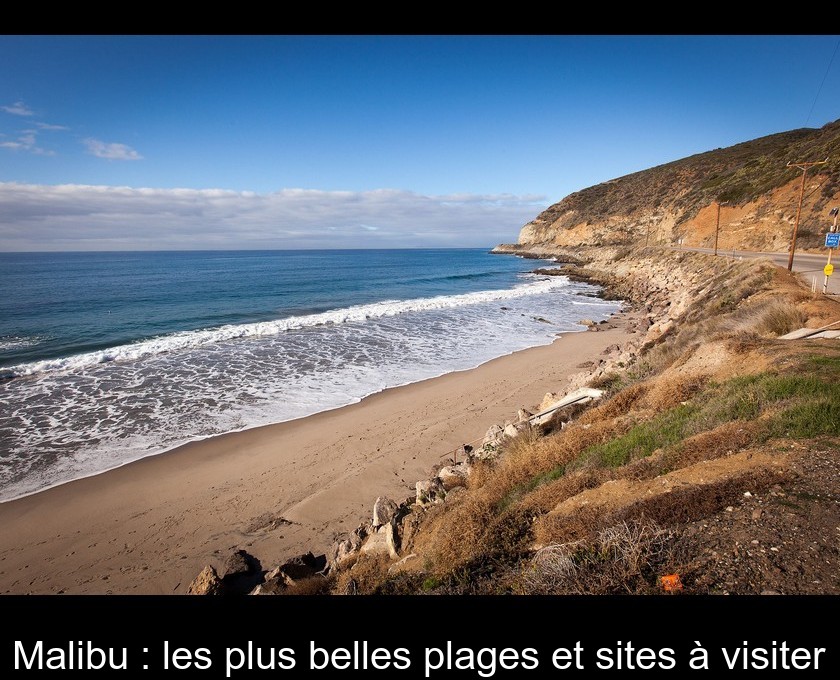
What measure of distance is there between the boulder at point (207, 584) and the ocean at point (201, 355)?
5.73 meters

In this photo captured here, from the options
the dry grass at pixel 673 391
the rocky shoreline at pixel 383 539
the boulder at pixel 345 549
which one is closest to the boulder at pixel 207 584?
the rocky shoreline at pixel 383 539

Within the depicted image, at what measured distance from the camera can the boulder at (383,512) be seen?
22.4 ft

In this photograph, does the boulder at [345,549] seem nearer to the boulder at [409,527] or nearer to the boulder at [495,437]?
the boulder at [409,527]

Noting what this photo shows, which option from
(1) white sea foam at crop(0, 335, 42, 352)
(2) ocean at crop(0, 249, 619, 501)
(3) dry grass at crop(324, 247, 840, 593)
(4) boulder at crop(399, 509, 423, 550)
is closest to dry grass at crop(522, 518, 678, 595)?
(3) dry grass at crop(324, 247, 840, 593)

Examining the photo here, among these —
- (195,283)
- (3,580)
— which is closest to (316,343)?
(3,580)

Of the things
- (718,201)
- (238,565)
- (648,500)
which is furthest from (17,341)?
(718,201)

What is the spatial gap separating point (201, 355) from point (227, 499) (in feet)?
42.8

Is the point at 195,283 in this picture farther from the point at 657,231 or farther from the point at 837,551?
the point at 657,231

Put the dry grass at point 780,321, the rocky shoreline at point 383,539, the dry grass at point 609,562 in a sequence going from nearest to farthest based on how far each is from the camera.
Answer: the dry grass at point 609,562
the rocky shoreline at point 383,539
the dry grass at point 780,321

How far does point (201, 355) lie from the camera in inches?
778
